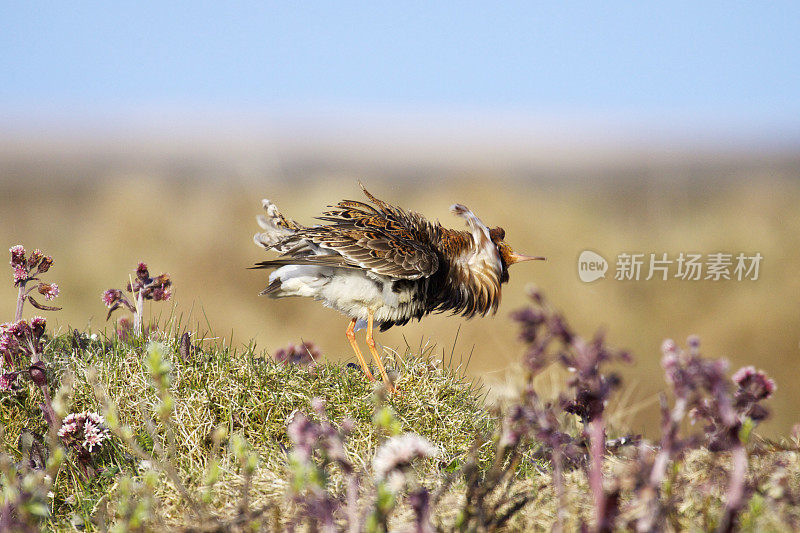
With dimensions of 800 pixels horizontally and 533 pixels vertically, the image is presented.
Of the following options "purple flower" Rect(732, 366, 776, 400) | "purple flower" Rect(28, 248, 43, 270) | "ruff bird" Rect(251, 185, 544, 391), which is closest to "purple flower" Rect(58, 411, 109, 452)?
"purple flower" Rect(28, 248, 43, 270)

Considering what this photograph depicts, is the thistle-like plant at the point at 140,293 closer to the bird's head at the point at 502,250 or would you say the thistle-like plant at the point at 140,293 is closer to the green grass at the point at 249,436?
the green grass at the point at 249,436

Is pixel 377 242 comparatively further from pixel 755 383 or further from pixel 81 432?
pixel 755 383

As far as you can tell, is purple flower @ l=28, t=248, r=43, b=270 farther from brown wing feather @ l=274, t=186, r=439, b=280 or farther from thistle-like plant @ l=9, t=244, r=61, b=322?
brown wing feather @ l=274, t=186, r=439, b=280

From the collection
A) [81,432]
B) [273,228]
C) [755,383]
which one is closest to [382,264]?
[273,228]

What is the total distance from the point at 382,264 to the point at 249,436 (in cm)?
132

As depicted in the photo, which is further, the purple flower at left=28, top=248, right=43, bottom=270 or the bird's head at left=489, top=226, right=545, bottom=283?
the bird's head at left=489, top=226, right=545, bottom=283

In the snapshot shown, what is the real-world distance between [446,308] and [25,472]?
2.70 m

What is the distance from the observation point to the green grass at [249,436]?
8.23 ft

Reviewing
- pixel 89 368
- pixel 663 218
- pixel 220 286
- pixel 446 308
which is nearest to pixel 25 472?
pixel 89 368

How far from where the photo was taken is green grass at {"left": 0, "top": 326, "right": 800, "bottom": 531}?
251cm

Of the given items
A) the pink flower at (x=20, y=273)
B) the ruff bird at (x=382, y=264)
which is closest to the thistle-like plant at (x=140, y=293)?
the pink flower at (x=20, y=273)

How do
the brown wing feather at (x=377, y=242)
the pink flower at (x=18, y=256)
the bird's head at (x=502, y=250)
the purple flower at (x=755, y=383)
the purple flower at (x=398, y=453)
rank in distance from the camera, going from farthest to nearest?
1. the bird's head at (x=502, y=250)
2. the brown wing feather at (x=377, y=242)
3. the pink flower at (x=18, y=256)
4. the purple flower at (x=755, y=383)
5. the purple flower at (x=398, y=453)

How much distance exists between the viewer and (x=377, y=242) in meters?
4.24

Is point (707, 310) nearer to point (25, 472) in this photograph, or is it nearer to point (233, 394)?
point (233, 394)
